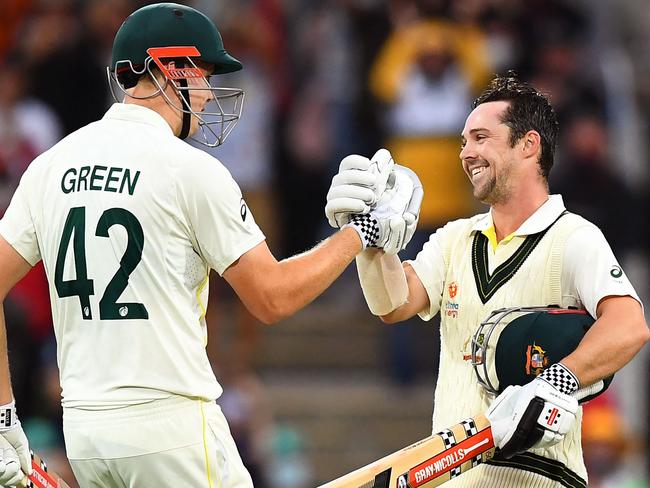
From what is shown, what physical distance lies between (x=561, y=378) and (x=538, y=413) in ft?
0.53

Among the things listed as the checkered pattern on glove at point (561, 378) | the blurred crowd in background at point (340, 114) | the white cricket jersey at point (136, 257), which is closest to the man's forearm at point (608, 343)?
the checkered pattern on glove at point (561, 378)

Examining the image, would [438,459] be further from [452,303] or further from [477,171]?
[477,171]

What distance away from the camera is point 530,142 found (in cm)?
476

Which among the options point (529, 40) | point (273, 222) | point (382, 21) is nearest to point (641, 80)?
point (529, 40)

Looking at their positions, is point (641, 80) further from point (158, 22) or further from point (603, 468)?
point (158, 22)

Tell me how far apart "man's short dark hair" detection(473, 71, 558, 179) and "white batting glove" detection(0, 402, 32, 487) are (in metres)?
1.97

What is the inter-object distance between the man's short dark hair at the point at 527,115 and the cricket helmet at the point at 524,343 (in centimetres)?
63

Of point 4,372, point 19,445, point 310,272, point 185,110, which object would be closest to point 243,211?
point 310,272

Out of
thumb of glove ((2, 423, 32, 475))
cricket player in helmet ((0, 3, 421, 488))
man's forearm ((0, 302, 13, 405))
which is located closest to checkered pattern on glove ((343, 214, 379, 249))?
cricket player in helmet ((0, 3, 421, 488))

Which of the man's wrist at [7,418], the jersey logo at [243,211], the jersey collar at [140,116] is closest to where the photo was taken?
the jersey logo at [243,211]

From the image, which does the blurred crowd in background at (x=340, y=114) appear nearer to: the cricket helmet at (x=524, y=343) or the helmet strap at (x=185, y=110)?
the cricket helmet at (x=524, y=343)

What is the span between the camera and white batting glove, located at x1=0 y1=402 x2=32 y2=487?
162 inches

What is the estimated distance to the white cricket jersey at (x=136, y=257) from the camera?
3.89 m

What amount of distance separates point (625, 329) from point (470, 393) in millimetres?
604
